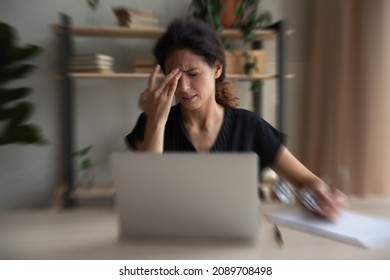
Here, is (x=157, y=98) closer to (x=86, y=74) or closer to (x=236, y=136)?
(x=236, y=136)

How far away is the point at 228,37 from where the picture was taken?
4.89ft

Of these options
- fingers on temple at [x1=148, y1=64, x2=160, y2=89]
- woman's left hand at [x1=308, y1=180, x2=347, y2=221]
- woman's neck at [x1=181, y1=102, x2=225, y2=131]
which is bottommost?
woman's left hand at [x1=308, y1=180, x2=347, y2=221]

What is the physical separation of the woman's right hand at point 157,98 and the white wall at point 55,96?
557 mm

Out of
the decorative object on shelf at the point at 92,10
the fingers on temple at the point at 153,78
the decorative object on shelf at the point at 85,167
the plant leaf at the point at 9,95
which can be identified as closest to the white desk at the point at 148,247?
the fingers on temple at the point at 153,78

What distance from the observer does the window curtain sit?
133 centimetres

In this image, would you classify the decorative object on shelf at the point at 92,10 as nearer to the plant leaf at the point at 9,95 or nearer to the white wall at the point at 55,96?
the white wall at the point at 55,96

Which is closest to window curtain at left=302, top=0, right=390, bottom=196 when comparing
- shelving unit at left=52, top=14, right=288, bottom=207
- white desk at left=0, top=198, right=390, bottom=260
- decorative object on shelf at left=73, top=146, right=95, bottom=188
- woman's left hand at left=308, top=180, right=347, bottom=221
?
shelving unit at left=52, top=14, right=288, bottom=207

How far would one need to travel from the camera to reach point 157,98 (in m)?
0.83

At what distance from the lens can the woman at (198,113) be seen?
84 centimetres

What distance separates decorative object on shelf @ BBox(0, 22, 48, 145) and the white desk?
0.52m

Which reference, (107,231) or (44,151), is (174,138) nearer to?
(107,231)

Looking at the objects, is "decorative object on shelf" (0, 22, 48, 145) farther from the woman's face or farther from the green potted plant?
the green potted plant

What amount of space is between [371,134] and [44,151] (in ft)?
4.58
